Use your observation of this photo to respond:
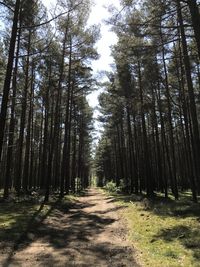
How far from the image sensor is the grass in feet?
23.7

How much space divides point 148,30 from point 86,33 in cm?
945

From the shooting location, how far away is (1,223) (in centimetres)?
1147

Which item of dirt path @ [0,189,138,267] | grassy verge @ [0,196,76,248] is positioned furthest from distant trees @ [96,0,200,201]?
grassy verge @ [0,196,76,248]

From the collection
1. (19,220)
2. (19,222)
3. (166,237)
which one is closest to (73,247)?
(166,237)

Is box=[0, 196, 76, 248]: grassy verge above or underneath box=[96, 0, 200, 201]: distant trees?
underneath

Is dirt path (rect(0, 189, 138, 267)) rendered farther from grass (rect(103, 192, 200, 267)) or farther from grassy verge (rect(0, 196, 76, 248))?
grass (rect(103, 192, 200, 267))

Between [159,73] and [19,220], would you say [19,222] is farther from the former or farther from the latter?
[159,73]

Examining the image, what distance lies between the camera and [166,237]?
30.6 ft

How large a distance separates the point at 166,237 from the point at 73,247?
256 cm

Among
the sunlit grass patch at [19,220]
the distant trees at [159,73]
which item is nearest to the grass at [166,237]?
the distant trees at [159,73]

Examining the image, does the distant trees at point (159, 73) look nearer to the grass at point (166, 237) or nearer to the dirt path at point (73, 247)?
the grass at point (166, 237)

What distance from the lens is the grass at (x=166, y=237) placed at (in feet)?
23.7

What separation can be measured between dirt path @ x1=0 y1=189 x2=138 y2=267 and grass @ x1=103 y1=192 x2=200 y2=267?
0.39 metres

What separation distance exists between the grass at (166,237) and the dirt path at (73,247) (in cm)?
39
